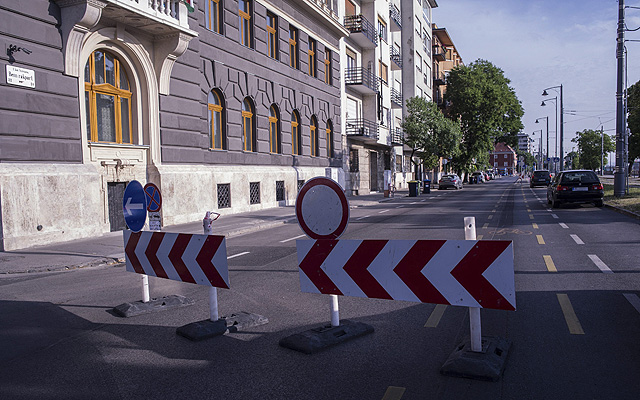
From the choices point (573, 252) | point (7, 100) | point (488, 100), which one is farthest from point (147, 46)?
point (488, 100)

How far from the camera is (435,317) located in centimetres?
559

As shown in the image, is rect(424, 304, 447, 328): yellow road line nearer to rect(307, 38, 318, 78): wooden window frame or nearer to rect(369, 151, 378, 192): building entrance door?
rect(307, 38, 318, 78): wooden window frame

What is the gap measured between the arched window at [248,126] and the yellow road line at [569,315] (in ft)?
57.1

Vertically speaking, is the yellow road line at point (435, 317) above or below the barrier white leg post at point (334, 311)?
below

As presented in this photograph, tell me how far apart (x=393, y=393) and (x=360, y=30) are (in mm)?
34142

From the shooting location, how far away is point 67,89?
13195 millimetres

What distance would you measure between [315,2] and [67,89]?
17880 mm

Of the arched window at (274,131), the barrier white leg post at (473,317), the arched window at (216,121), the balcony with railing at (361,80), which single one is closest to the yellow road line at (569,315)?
the barrier white leg post at (473,317)

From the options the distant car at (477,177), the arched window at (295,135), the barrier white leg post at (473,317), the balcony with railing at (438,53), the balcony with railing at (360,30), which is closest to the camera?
the barrier white leg post at (473,317)

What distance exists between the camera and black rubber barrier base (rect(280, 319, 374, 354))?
4.64 meters

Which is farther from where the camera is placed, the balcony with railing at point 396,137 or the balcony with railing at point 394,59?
the balcony with railing at point 394,59

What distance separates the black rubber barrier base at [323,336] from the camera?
183 inches

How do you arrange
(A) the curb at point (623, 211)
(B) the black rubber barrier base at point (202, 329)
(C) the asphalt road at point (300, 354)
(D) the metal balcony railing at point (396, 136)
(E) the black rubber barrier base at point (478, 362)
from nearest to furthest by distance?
(C) the asphalt road at point (300, 354), (E) the black rubber barrier base at point (478, 362), (B) the black rubber barrier base at point (202, 329), (A) the curb at point (623, 211), (D) the metal balcony railing at point (396, 136)

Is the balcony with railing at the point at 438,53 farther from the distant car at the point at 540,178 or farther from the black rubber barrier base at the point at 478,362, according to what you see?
the black rubber barrier base at the point at 478,362
